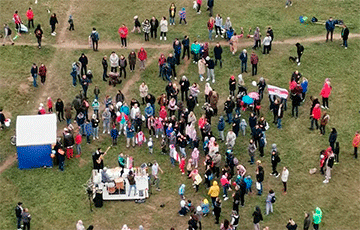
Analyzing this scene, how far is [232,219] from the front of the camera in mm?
45312

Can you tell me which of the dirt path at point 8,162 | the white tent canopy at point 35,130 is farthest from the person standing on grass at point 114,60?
the dirt path at point 8,162

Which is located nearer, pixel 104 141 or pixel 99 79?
pixel 104 141

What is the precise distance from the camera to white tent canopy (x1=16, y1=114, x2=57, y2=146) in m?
49.5

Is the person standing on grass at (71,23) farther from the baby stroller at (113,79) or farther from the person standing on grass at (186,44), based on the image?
the person standing on grass at (186,44)

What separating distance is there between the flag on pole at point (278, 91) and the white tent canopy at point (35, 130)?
46.7 feet

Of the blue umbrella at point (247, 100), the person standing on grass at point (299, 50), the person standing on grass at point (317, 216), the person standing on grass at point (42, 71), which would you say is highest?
the person standing on grass at point (299, 50)

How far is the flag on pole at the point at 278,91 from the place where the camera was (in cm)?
5341

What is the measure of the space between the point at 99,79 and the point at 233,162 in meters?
13.8

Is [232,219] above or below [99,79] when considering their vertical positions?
below

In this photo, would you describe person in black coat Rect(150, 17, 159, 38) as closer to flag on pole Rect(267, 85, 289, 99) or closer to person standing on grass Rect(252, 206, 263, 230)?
flag on pole Rect(267, 85, 289, 99)

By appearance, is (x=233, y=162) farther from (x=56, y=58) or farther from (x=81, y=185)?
(x=56, y=58)

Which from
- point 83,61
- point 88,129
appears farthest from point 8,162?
point 83,61

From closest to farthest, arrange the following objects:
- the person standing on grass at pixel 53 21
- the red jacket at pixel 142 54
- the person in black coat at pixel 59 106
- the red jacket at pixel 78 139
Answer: the red jacket at pixel 78 139
the person in black coat at pixel 59 106
the red jacket at pixel 142 54
the person standing on grass at pixel 53 21

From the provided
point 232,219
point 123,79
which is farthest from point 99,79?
point 232,219
